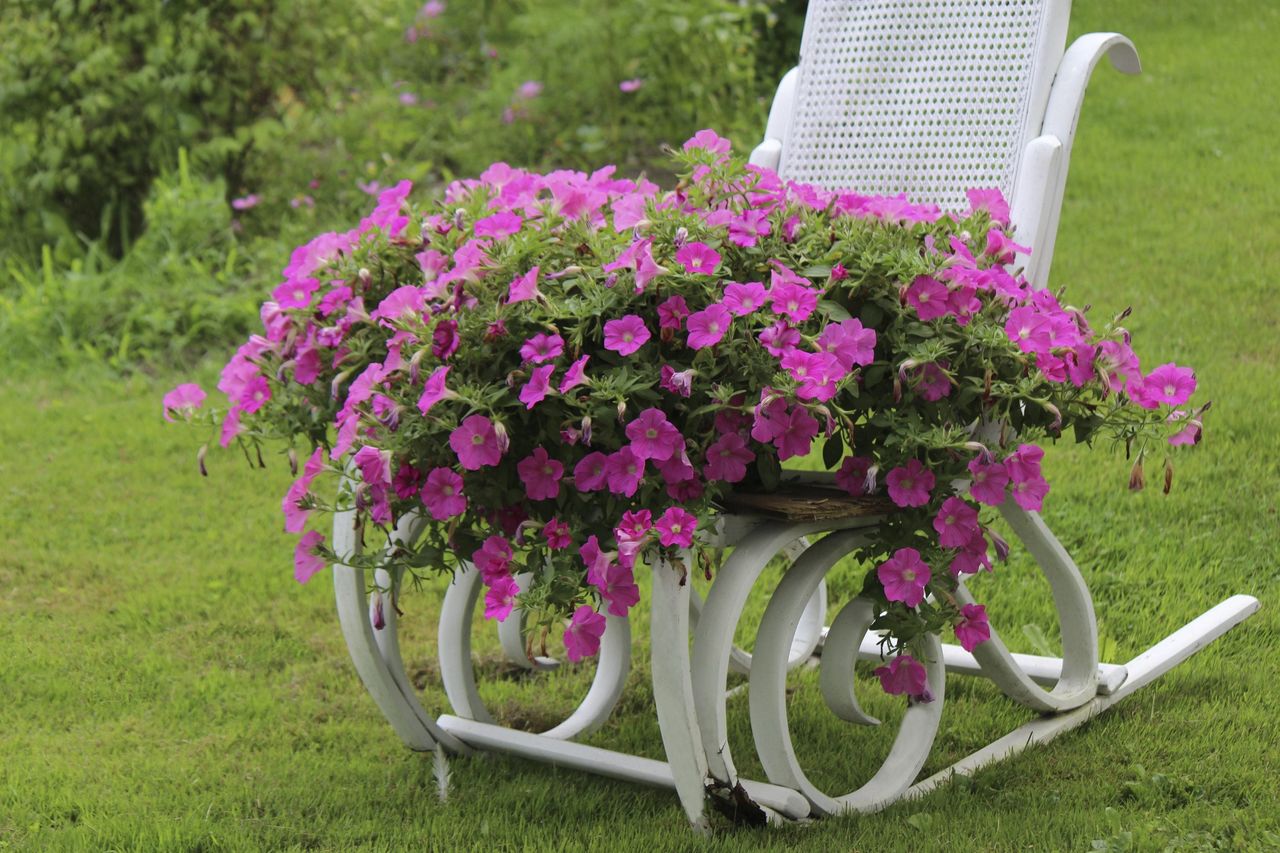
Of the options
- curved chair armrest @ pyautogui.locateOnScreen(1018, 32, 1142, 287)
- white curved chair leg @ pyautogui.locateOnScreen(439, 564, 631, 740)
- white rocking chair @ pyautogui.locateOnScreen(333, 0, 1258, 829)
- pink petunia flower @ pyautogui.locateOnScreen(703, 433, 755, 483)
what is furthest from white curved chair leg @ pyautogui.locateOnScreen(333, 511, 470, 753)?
curved chair armrest @ pyautogui.locateOnScreen(1018, 32, 1142, 287)

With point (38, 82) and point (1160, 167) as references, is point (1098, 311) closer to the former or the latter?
point (1160, 167)

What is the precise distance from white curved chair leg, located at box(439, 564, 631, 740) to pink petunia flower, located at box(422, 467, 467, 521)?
2.12 ft

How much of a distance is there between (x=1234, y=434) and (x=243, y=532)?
2.80 m

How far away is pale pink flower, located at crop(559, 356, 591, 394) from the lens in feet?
7.13

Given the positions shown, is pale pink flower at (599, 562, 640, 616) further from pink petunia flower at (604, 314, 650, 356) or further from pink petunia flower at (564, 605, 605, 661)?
pink petunia flower at (604, 314, 650, 356)

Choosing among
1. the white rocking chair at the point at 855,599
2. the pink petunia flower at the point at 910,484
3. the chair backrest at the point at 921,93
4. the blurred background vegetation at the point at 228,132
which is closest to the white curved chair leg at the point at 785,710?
the white rocking chair at the point at 855,599

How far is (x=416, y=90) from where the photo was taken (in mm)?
8203

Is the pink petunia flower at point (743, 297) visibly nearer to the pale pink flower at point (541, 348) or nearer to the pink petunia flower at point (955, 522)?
the pale pink flower at point (541, 348)

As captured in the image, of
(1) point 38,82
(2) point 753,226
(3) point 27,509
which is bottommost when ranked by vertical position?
(3) point 27,509

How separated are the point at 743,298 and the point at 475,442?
43 centimetres

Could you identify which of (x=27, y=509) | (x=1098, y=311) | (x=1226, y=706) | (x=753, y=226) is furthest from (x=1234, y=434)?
(x=27, y=509)

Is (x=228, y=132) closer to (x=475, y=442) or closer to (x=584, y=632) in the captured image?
(x=475, y=442)

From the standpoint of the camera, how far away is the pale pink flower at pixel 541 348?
2199 mm

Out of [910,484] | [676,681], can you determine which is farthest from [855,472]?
[676,681]
